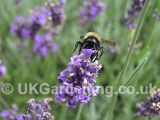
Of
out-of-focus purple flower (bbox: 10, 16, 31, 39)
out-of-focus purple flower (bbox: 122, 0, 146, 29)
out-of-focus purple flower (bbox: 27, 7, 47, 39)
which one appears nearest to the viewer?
out-of-focus purple flower (bbox: 122, 0, 146, 29)

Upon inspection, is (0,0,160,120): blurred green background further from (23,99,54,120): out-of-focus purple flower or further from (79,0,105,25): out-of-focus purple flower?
(23,99,54,120): out-of-focus purple flower

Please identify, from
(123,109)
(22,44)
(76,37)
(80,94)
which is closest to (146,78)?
(123,109)

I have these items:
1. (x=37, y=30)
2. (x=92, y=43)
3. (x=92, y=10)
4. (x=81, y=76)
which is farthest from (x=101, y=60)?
(x=81, y=76)

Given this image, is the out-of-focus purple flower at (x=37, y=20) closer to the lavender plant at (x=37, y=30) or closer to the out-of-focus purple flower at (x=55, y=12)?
the lavender plant at (x=37, y=30)

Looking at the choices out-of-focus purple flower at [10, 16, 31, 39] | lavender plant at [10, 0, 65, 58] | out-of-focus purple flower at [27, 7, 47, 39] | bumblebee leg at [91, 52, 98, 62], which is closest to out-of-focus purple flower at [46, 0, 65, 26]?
lavender plant at [10, 0, 65, 58]

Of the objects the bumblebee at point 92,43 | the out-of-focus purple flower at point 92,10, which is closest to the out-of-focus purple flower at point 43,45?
the out-of-focus purple flower at point 92,10
